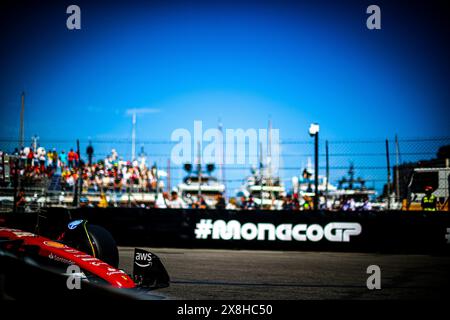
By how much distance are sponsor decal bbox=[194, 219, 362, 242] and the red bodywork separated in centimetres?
728

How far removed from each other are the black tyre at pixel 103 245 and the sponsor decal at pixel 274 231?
22.2 ft

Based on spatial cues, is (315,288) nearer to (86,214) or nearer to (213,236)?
(213,236)

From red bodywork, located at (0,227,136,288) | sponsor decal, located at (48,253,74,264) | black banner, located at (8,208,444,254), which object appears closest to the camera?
red bodywork, located at (0,227,136,288)

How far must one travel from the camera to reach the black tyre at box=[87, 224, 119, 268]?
5227 millimetres

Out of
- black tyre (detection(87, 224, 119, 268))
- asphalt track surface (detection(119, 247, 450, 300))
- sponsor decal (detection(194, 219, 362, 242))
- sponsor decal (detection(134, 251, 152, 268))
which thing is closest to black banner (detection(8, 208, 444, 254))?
sponsor decal (detection(194, 219, 362, 242))

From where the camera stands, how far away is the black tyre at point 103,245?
17.1 feet

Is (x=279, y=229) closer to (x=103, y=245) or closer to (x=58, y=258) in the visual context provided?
(x=103, y=245)

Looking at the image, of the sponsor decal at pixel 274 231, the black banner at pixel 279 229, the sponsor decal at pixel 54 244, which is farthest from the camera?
the sponsor decal at pixel 274 231

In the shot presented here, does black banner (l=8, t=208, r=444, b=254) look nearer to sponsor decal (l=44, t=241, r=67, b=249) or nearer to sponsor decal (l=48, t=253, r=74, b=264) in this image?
sponsor decal (l=44, t=241, r=67, b=249)

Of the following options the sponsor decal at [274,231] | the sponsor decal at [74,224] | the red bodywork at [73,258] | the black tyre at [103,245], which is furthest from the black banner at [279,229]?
the red bodywork at [73,258]

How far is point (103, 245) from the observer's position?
5.27 metres

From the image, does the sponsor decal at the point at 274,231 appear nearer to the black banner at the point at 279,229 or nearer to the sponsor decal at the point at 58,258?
the black banner at the point at 279,229
